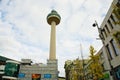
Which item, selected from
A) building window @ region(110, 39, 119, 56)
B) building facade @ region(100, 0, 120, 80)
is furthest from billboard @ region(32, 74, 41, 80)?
building window @ region(110, 39, 119, 56)

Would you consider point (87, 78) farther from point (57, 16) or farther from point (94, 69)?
point (57, 16)

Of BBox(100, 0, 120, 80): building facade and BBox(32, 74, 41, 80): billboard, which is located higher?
BBox(100, 0, 120, 80): building facade

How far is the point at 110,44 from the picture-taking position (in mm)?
22406

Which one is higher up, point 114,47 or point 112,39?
point 112,39

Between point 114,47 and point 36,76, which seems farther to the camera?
point 36,76

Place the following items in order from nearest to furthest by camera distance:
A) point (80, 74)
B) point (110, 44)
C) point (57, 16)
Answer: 1. point (110, 44)
2. point (80, 74)
3. point (57, 16)

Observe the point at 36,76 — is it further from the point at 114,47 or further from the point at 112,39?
the point at 112,39

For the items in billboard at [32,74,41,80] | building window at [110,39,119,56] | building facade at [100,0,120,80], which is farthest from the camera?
billboard at [32,74,41,80]

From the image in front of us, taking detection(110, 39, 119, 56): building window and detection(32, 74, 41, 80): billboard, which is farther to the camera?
detection(32, 74, 41, 80): billboard

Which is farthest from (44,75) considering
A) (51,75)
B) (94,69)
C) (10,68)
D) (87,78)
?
(94,69)

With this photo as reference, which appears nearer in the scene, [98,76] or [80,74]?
[98,76]

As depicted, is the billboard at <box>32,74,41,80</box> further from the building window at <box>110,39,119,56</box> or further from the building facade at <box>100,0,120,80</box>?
the building window at <box>110,39,119,56</box>

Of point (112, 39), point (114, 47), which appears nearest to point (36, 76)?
point (114, 47)

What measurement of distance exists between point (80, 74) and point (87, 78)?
5541 millimetres
